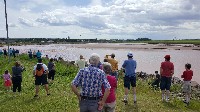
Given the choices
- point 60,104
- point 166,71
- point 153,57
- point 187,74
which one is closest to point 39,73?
point 60,104

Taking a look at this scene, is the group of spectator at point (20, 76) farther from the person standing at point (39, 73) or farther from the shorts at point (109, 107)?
the shorts at point (109, 107)

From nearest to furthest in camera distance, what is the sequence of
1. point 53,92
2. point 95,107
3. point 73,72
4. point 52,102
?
point 95,107, point 52,102, point 53,92, point 73,72

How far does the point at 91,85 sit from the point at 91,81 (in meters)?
0.09

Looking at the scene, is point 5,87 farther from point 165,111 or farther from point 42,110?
→ point 165,111

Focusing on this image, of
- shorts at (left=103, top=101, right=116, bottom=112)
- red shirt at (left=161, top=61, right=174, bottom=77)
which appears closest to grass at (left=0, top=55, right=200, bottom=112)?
red shirt at (left=161, top=61, right=174, bottom=77)

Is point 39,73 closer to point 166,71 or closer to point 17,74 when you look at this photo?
point 17,74

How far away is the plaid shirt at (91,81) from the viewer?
7.14 metres

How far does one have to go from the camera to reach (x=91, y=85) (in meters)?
7.15

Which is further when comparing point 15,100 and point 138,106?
point 15,100

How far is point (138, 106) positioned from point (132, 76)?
132 cm

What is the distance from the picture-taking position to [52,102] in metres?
14.9

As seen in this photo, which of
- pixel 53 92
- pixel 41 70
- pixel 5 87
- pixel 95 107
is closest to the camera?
pixel 95 107

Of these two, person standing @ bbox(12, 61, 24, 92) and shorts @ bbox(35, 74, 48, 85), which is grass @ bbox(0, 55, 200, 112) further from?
shorts @ bbox(35, 74, 48, 85)

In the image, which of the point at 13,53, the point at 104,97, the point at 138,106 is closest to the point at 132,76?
the point at 138,106
